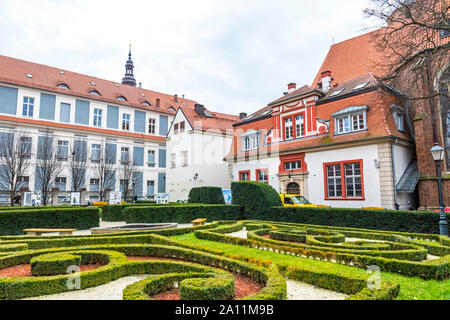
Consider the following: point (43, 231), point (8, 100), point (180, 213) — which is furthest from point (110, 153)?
point (43, 231)

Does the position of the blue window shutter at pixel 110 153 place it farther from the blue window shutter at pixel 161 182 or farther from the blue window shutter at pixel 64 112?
the blue window shutter at pixel 161 182

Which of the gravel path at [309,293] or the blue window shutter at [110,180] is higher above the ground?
the blue window shutter at [110,180]

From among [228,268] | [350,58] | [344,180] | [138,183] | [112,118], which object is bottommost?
[228,268]

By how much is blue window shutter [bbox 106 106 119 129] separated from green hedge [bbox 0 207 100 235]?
90.7ft

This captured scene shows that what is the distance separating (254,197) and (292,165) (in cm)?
725

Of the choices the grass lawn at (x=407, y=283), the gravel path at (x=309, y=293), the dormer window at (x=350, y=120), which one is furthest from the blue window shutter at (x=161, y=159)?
the gravel path at (x=309, y=293)

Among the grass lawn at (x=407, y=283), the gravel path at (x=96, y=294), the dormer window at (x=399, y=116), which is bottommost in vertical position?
the gravel path at (x=96, y=294)

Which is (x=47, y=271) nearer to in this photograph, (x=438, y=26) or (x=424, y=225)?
(x=424, y=225)

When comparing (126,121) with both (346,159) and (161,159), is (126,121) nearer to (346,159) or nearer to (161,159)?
(161,159)

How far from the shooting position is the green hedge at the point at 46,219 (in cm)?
1193

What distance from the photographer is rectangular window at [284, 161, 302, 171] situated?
70.8 ft

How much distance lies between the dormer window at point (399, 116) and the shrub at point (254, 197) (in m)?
9.46

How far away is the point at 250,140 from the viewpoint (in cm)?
2600

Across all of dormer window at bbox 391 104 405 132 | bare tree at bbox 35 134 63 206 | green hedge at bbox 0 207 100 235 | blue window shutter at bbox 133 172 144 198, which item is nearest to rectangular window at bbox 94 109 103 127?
bare tree at bbox 35 134 63 206
